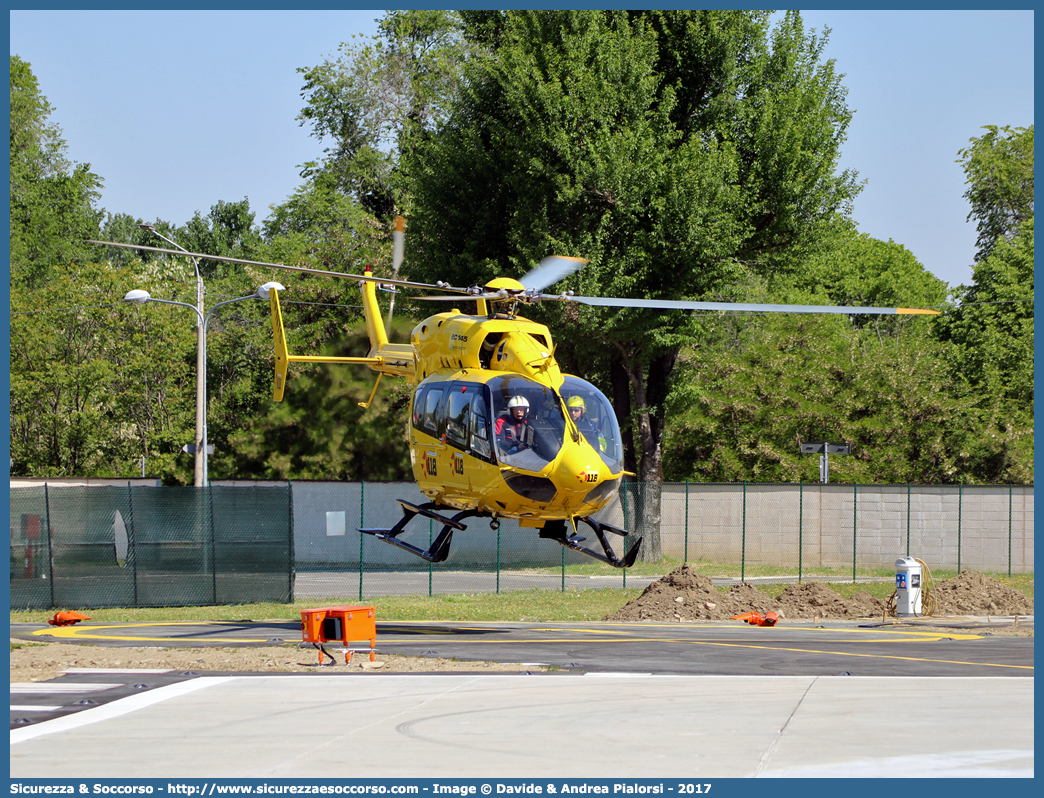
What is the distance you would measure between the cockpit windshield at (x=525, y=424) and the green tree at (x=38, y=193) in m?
44.7

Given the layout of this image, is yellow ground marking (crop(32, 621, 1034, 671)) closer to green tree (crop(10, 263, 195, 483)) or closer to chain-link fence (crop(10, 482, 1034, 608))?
chain-link fence (crop(10, 482, 1034, 608))

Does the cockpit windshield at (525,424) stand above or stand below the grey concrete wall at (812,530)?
above

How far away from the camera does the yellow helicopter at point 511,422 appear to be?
1656 centimetres

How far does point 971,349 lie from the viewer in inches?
1875

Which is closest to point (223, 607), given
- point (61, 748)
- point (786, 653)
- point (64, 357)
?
point (786, 653)

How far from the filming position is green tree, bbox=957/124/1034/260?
187 feet

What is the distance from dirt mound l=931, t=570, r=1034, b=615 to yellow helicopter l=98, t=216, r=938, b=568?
9705 mm

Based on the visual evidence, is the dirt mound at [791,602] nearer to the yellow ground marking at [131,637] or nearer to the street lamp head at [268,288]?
the yellow ground marking at [131,637]

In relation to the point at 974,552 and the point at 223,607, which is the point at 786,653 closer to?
the point at 223,607

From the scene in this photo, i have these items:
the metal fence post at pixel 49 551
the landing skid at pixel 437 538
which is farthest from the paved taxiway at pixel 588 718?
the metal fence post at pixel 49 551

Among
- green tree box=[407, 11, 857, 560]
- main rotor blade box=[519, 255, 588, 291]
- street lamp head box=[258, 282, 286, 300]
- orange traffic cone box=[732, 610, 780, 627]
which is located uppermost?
green tree box=[407, 11, 857, 560]

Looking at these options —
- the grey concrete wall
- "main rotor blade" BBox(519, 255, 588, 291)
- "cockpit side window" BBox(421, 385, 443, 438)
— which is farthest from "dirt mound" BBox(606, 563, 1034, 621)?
"main rotor blade" BBox(519, 255, 588, 291)

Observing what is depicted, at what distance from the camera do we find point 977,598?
24.1 meters

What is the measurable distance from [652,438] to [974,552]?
10.6m
